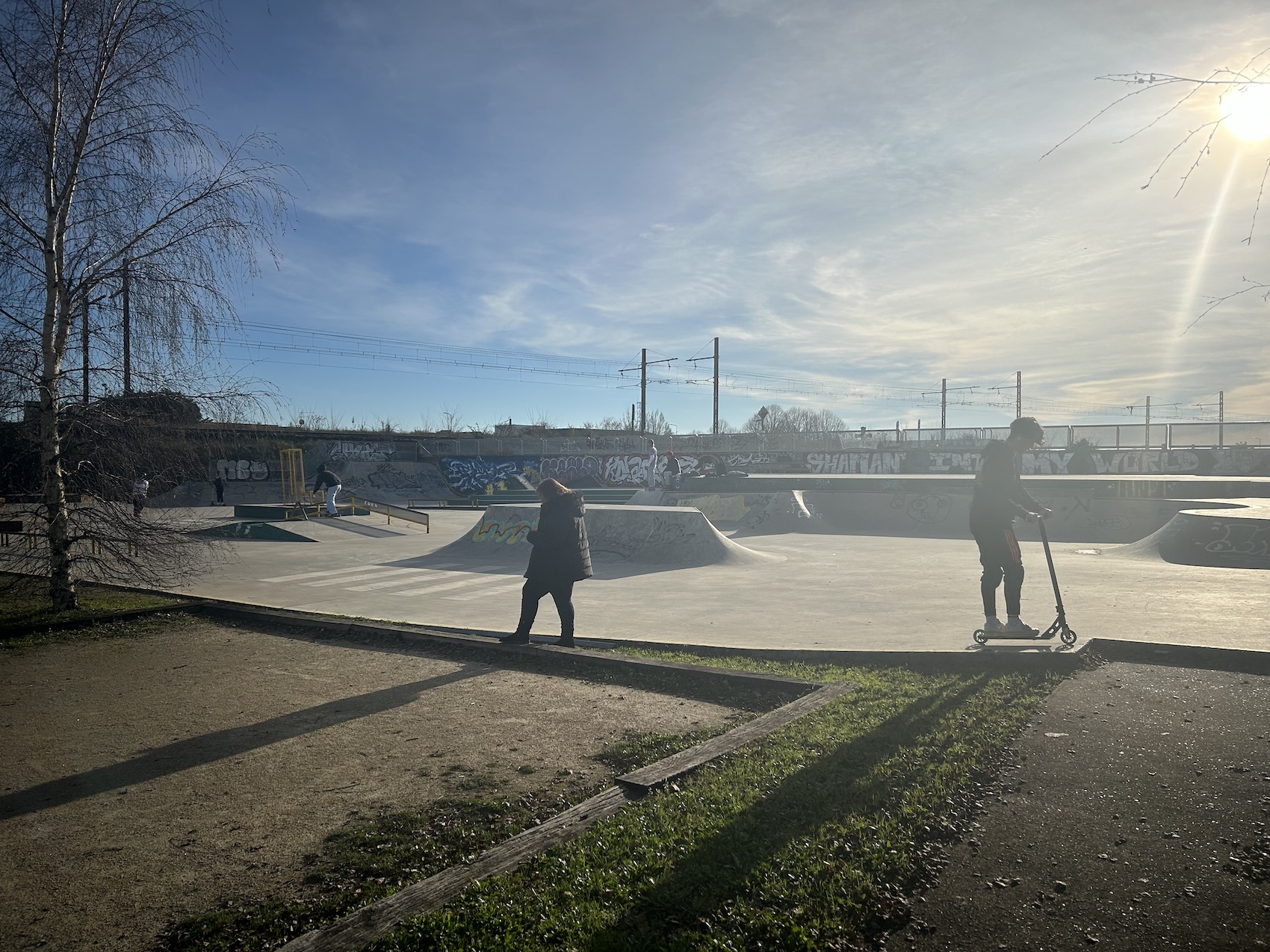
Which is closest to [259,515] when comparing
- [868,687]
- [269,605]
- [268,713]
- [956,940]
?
[269,605]

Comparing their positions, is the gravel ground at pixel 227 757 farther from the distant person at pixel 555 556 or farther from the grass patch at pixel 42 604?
the grass patch at pixel 42 604

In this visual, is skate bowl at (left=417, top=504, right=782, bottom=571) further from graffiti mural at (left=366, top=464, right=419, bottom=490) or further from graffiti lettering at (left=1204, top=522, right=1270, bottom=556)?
graffiti mural at (left=366, top=464, right=419, bottom=490)

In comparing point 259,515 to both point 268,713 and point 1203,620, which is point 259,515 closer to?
point 268,713

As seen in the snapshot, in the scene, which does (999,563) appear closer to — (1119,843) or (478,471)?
(1119,843)

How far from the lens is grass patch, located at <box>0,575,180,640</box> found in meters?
8.41

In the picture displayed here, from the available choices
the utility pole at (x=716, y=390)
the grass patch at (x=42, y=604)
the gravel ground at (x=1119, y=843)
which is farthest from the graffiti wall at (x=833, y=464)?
the gravel ground at (x=1119, y=843)

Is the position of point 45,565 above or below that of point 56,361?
below

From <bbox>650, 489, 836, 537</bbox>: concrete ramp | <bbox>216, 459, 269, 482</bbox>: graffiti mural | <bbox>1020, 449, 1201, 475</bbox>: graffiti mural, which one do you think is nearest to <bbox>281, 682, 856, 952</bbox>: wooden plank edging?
<bbox>650, 489, 836, 537</bbox>: concrete ramp

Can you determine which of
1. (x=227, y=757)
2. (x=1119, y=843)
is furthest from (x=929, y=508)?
(x=227, y=757)

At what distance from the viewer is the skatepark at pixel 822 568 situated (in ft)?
25.8

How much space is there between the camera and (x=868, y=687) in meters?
5.34

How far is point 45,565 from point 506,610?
518 centimetres

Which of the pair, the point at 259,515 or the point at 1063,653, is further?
the point at 259,515

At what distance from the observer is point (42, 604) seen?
9.44 meters
